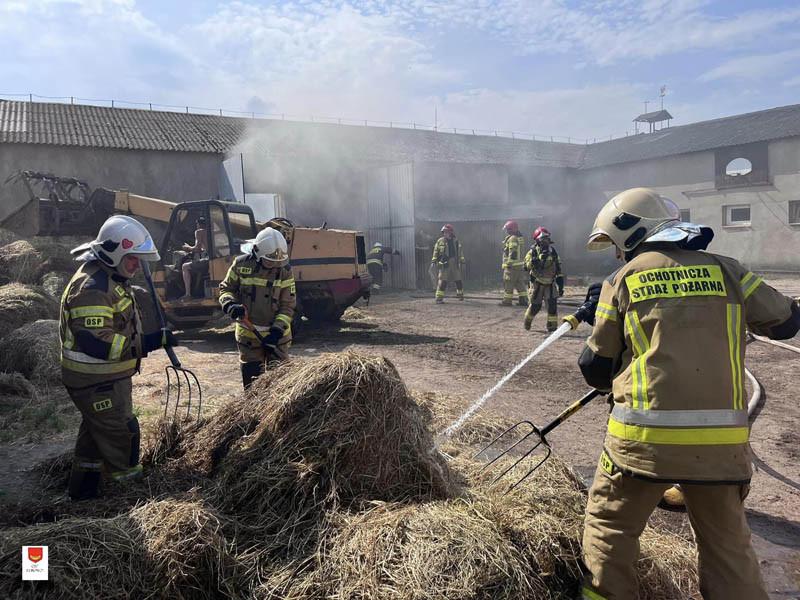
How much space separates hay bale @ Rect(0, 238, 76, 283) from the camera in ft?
38.0

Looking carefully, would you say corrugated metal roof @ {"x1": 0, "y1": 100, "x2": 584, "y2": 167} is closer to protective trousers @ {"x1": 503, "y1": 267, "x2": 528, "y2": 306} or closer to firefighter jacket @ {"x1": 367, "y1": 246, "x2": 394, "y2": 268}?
firefighter jacket @ {"x1": 367, "y1": 246, "x2": 394, "y2": 268}

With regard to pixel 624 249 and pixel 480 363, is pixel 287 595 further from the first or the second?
pixel 480 363

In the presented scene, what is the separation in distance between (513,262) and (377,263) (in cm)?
661

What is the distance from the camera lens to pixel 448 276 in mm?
16406

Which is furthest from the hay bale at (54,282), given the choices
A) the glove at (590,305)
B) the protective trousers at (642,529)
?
the protective trousers at (642,529)

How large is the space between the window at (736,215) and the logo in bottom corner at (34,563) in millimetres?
27435

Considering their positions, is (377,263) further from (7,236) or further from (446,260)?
(7,236)

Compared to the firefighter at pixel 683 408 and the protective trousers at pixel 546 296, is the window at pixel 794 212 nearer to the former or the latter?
the protective trousers at pixel 546 296

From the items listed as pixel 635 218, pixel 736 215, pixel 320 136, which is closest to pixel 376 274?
pixel 320 136

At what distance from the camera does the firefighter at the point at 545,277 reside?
10375mm

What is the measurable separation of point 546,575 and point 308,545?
3.83ft

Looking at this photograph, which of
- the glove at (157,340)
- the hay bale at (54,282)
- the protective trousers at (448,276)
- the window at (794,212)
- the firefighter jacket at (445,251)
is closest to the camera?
the glove at (157,340)

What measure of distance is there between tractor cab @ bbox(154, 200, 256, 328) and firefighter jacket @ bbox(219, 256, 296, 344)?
Result: 14.7 feet

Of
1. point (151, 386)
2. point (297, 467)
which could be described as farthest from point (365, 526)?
point (151, 386)
